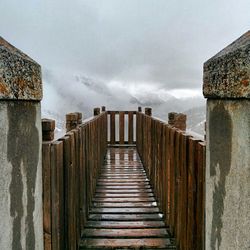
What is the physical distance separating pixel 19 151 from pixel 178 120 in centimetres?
358

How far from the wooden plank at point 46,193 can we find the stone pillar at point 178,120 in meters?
3.06

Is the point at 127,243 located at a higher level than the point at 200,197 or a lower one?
lower

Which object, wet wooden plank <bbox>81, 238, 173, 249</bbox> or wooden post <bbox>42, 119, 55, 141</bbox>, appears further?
wet wooden plank <bbox>81, 238, 173, 249</bbox>

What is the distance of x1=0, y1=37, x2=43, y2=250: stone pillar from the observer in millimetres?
1704

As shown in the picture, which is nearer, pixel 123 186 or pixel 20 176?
pixel 20 176

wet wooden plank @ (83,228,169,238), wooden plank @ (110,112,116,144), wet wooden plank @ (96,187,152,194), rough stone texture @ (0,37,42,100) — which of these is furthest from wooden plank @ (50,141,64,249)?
wooden plank @ (110,112,116,144)

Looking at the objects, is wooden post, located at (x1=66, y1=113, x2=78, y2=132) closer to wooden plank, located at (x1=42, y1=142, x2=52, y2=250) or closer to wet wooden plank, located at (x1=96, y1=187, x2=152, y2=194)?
wet wooden plank, located at (x1=96, y1=187, x2=152, y2=194)

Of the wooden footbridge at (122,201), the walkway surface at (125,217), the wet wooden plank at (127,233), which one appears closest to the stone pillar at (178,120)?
the wooden footbridge at (122,201)

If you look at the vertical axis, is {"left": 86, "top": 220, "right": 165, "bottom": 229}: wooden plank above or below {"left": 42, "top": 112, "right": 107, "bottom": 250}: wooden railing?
below

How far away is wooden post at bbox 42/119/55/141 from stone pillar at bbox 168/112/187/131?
2.93m

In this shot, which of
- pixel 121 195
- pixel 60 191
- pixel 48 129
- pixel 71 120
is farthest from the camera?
pixel 121 195

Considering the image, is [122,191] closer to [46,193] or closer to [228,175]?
[46,193]

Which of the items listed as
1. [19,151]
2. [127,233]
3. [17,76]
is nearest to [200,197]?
[19,151]

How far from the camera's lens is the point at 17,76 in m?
1.77
